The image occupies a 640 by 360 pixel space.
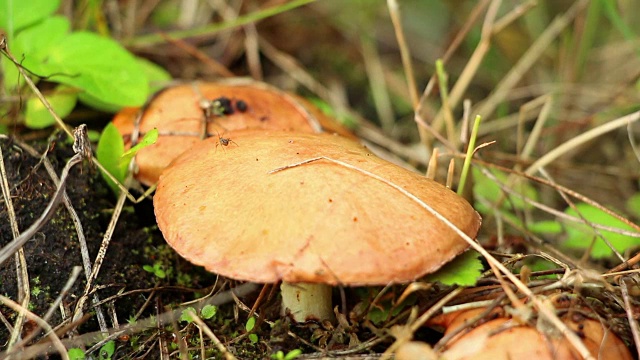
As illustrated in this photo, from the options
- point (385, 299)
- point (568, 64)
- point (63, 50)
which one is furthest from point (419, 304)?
point (568, 64)

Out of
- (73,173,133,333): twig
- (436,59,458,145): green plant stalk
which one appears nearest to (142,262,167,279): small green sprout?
(73,173,133,333): twig

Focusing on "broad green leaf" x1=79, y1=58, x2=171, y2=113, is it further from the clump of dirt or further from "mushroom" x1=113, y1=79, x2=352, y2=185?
the clump of dirt

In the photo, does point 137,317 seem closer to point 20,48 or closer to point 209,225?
point 209,225

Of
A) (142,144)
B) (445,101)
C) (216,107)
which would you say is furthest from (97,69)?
(445,101)

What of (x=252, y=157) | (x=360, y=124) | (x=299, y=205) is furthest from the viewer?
(x=360, y=124)

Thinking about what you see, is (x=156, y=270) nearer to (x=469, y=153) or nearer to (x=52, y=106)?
(x=52, y=106)

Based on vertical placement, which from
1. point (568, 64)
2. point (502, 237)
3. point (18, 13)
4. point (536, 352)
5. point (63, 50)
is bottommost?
point (502, 237)
